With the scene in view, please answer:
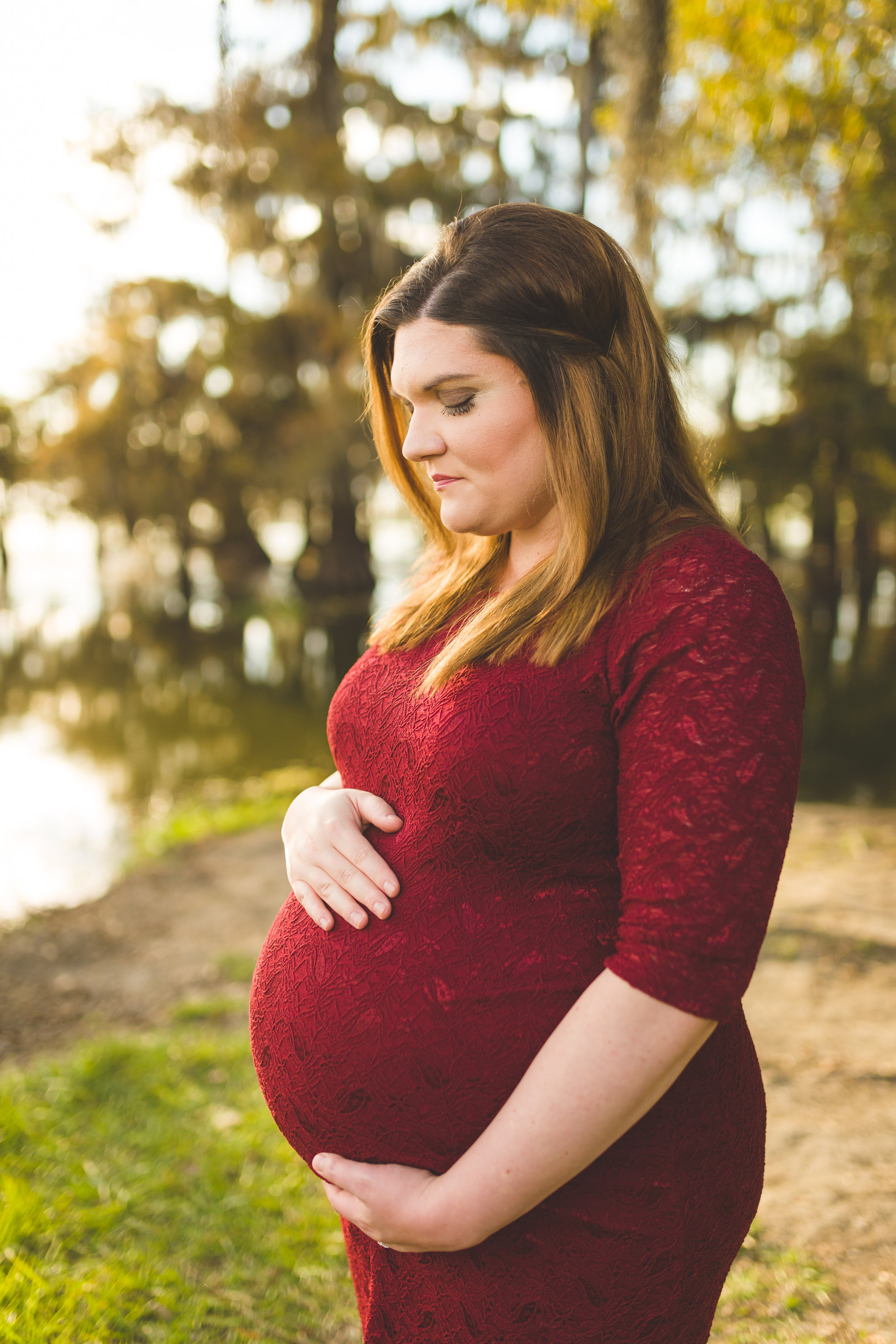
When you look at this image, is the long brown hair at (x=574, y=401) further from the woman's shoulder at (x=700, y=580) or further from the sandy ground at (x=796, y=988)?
the sandy ground at (x=796, y=988)

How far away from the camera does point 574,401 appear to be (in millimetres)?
1142

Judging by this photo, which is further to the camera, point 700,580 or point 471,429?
point 471,429

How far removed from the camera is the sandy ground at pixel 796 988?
7.93 feet

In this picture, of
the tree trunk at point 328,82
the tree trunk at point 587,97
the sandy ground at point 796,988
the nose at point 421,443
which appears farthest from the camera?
the tree trunk at point 328,82

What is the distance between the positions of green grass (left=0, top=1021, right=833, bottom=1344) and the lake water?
66.2 inches

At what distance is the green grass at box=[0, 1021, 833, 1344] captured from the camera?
2.05 meters

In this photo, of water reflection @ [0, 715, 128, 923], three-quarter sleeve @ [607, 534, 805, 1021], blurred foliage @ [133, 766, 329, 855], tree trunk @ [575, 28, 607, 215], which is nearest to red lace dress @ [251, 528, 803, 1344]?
three-quarter sleeve @ [607, 534, 805, 1021]

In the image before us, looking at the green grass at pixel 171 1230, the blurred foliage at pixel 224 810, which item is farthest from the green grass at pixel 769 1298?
the blurred foliage at pixel 224 810

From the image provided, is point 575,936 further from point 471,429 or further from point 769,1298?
point 769,1298

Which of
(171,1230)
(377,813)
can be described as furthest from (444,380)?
(171,1230)

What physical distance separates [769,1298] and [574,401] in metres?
2.14

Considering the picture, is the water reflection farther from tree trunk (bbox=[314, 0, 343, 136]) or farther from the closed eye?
tree trunk (bbox=[314, 0, 343, 136])

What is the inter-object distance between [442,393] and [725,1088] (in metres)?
A: 0.97

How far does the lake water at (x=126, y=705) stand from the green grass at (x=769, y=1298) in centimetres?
180
